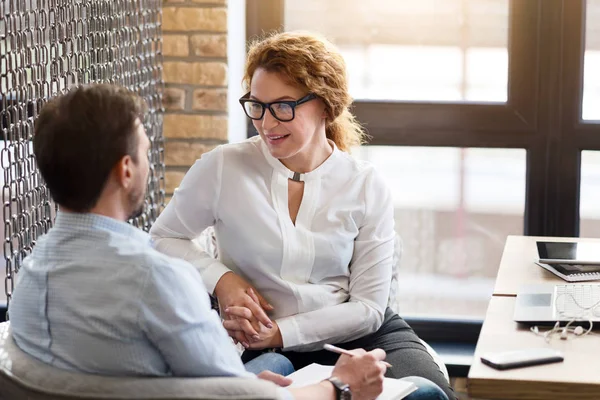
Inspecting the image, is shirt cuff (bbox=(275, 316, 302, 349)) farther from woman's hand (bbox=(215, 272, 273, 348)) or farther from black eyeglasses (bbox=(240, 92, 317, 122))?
black eyeglasses (bbox=(240, 92, 317, 122))

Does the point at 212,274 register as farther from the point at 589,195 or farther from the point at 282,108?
the point at 589,195

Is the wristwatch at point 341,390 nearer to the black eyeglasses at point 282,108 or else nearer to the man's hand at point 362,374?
the man's hand at point 362,374

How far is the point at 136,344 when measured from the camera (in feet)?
4.30

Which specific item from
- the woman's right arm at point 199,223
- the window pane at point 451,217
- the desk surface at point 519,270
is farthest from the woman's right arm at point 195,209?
the window pane at point 451,217

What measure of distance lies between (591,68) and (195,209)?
64.9 inches

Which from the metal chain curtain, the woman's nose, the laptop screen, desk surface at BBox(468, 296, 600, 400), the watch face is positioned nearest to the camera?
desk surface at BBox(468, 296, 600, 400)

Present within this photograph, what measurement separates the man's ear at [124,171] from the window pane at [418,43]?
198 centimetres

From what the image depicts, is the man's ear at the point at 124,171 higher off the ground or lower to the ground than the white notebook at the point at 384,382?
higher

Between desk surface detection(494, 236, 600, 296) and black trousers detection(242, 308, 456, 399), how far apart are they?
24 cm

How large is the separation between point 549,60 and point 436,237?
29.5 inches

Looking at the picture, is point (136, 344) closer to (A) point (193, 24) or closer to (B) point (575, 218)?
(A) point (193, 24)

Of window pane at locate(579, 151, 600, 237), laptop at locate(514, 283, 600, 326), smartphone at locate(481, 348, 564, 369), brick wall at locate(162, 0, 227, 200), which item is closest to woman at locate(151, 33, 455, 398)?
laptop at locate(514, 283, 600, 326)

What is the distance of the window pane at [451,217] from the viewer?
3.24 meters

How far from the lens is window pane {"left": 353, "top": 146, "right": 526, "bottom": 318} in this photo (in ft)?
10.6
